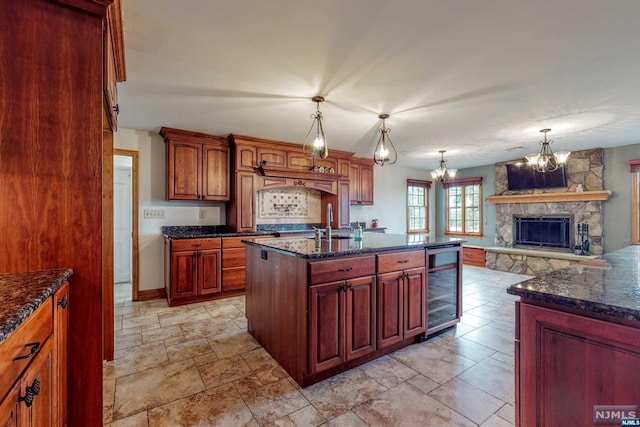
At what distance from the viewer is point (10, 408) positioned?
78cm

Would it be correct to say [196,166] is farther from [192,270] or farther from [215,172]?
[192,270]

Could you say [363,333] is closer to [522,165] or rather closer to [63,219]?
[63,219]

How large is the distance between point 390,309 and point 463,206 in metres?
6.03

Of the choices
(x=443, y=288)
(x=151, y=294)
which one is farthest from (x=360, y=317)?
(x=151, y=294)

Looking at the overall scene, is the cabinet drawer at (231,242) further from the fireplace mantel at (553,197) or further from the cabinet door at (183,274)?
the fireplace mantel at (553,197)

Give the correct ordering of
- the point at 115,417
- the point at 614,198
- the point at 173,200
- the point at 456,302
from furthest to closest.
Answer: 1. the point at 614,198
2. the point at 173,200
3. the point at 456,302
4. the point at 115,417

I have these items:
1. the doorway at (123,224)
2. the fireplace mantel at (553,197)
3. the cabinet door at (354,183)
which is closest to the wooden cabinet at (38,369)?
the doorway at (123,224)

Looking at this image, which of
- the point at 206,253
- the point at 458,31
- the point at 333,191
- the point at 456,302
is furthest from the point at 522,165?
the point at 206,253

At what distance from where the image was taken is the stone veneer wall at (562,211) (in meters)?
5.25

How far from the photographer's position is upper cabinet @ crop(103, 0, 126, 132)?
1633 millimetres

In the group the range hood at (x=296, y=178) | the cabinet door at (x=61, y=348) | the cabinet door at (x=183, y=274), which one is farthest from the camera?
the range hood at (x=296, y=178)

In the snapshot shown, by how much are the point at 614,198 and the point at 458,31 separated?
18.0ft

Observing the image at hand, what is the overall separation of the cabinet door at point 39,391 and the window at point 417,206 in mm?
7131

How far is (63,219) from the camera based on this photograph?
4.54ft
